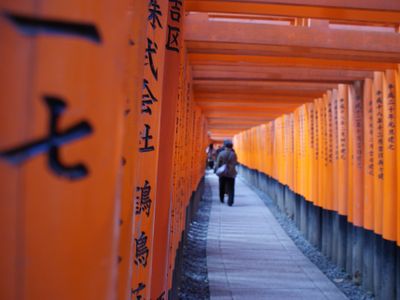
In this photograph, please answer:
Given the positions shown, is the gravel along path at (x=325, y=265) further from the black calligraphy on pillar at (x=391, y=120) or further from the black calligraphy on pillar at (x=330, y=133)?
the black calligraphy on pillar at (x=391, y=120)

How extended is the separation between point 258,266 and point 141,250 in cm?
488

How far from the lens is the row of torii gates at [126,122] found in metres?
0.73

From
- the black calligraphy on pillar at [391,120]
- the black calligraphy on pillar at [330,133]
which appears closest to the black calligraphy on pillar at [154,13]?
the black calligraphy on pillar at [391,120]

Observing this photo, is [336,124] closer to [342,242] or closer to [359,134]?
[359,134]

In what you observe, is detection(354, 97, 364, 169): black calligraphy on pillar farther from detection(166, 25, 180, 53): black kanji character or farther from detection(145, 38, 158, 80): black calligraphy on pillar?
detection(145, 38, 158, 80): black calligraphy on pillar

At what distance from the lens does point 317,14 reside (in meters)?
3.58

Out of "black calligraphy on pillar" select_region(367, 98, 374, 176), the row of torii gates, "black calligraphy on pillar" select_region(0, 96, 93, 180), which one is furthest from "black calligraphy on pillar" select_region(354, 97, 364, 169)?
"black calligraphy on pillar" select_region(0, 96, 93, 180)

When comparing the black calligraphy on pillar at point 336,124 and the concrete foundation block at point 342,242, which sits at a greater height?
the black calligraphy on pillar at point 336,124

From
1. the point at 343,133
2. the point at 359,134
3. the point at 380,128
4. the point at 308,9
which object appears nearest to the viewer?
the point at 308,9

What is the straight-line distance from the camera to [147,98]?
1896mm

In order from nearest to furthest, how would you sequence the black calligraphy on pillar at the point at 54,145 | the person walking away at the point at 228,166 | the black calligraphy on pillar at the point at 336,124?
1. the black calligraphy on pillar at the point at 54,145
2. the black calligraphy on pillar at the point at 336,124
3. the person walking away at the point at 228,166

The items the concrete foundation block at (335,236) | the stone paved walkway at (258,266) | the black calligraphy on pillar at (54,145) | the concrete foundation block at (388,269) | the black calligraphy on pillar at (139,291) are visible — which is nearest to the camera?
the black calligraphy on pillar at (54,145)

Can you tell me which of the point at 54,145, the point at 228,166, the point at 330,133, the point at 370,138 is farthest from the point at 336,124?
the point at 228,166

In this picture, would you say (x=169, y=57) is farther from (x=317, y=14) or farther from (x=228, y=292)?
(x=228, y=292)
